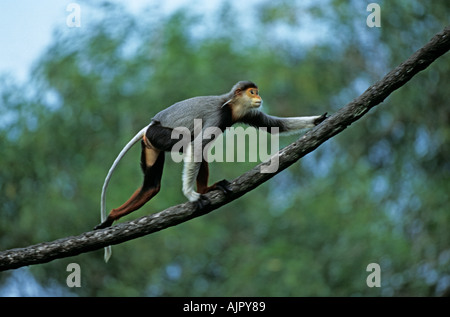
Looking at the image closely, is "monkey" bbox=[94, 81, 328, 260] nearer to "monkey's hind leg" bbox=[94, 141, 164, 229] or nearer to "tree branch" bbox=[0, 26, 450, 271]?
"monkey's hind leg" bbox=[94, 141, 164, 229]

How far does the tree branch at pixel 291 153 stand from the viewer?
5676 mm

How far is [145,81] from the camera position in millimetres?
24297

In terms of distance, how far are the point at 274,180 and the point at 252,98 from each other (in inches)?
750

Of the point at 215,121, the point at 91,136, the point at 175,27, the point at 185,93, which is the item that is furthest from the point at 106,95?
the point at 215,121

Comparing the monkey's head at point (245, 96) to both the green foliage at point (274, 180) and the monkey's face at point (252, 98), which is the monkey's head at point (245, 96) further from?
the green foliage at point (274, 180)

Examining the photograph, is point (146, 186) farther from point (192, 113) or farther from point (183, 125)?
point (192, 113)

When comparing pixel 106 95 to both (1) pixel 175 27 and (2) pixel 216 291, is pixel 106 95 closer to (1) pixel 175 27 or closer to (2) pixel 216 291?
(1) pixel 175 27

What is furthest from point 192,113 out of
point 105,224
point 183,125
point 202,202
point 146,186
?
point 105,224

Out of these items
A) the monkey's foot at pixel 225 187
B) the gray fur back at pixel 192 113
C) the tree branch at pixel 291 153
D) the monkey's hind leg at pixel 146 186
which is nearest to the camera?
the tree branch at pixel 291 153

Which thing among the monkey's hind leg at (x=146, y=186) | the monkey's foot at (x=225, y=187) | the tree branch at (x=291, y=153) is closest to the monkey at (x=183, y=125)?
the monkey's hind leg at (x=146, y=186)

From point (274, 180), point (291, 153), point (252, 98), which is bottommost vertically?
point (291, 153)

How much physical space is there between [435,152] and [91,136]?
36.6 feet

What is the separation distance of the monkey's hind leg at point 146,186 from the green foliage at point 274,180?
9.75 metres

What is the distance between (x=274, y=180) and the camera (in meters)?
25.6
